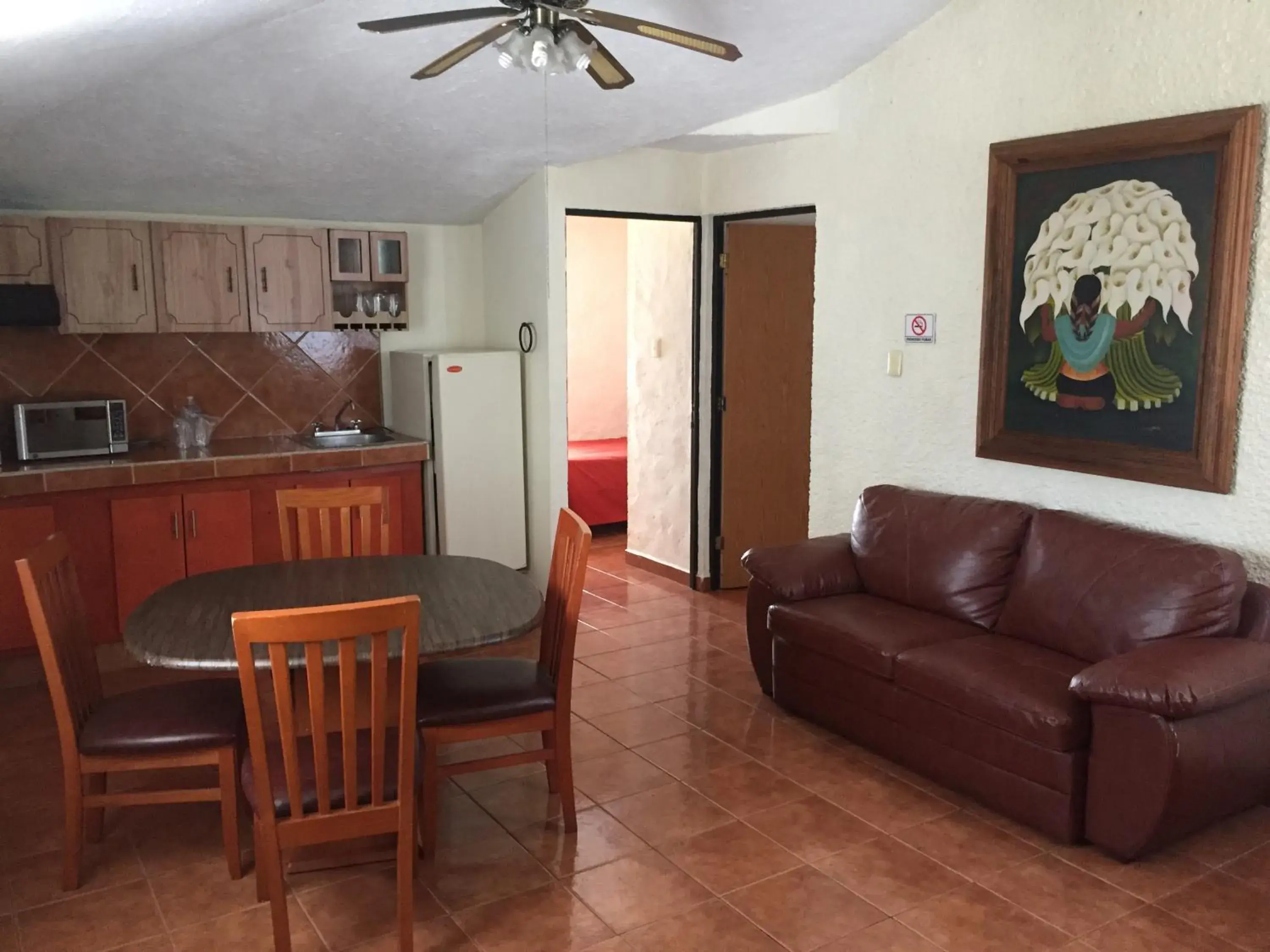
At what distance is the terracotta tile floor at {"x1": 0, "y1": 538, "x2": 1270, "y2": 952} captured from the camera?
8.43 ft

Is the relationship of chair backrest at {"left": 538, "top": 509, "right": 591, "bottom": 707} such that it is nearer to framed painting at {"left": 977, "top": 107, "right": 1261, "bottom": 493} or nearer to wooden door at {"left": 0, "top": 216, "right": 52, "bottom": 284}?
framed painting at {"left": 977, "top": 107, "right": 1261, "bottom": 493}

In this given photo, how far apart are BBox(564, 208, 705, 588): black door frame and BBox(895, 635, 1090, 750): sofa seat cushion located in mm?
2356

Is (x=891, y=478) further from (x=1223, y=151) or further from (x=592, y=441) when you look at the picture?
(x=592, y=441)

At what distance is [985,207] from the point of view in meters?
3.89

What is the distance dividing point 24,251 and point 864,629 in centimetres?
384

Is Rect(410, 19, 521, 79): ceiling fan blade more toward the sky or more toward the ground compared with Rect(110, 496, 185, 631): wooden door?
more toward the sky

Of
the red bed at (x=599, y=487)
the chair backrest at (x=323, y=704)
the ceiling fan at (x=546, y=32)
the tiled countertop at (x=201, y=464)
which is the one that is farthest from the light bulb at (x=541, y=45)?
the red bed at (x=599, y=487)

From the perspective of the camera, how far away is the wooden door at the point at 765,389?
5.52 metres

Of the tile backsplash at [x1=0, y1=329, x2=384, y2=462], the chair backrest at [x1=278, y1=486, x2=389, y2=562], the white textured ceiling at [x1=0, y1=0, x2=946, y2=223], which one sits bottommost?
the chair backrest at [x1=278, y1=486, x2=389, y2=562]

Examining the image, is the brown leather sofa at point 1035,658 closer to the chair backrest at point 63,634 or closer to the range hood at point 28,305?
the chair backrest at point 63,634

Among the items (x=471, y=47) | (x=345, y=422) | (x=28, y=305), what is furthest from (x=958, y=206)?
(x=28, y=305)

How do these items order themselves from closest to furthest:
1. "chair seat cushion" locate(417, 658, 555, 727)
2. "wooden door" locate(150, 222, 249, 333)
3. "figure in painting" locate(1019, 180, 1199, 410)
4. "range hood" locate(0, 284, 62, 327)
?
"chair seat cushion" locate(417, 658, 555, 727) < "figure in painting" locate(1019, 180, 1199, 410) < "range hood" locate(0, 284, 62, 327) < "wooden door" locate(150, 222, 249, 333)

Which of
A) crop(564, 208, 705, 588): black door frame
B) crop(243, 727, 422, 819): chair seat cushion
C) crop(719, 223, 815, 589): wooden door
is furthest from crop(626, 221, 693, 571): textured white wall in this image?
crop(243, 727, 422, 819): chair seat cushion

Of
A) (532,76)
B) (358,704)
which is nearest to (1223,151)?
(532,76)
